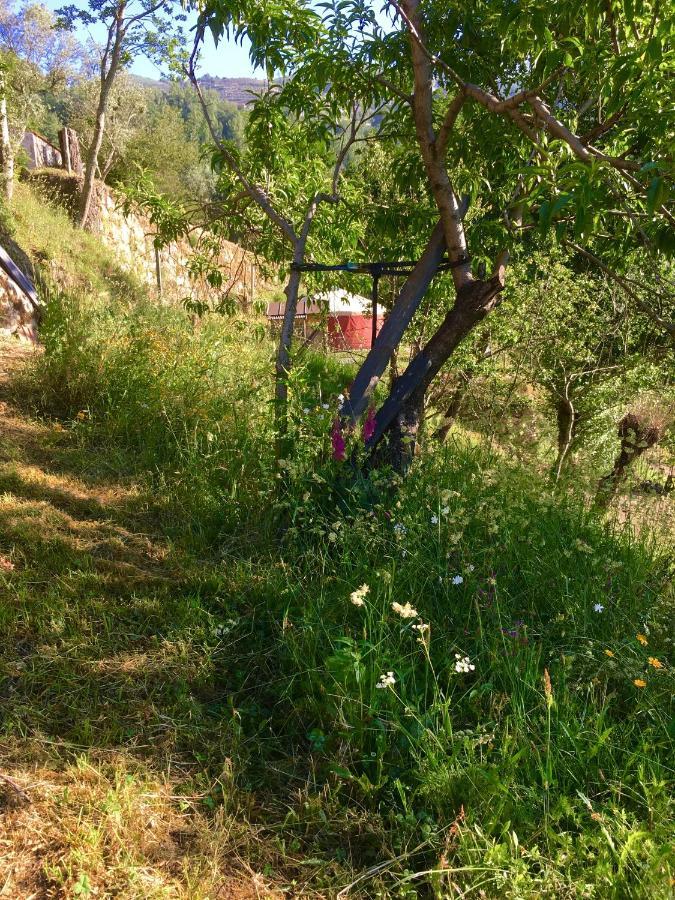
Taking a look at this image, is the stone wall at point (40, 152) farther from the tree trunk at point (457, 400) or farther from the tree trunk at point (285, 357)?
the tree trunk at point (285, 357)

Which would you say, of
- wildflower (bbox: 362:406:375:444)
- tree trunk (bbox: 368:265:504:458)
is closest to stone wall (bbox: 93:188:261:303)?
tree trunk (bbox: 368:265:504:458)

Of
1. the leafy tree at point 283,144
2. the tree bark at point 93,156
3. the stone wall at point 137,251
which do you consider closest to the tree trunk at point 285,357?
the leafy tree at point 283,144

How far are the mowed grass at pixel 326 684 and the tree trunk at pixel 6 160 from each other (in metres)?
10.8

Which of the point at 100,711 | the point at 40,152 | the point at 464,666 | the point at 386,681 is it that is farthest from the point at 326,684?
the point at 40,152

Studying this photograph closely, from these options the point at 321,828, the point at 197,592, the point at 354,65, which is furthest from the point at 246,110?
the point at 321,828

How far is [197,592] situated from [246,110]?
331cm

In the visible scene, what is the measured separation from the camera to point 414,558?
285 cm

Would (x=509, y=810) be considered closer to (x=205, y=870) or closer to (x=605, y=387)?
(x=205, y=870)

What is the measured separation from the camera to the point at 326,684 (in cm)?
237

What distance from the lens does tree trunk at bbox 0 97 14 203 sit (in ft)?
40.8

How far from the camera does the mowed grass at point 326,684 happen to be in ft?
5.88

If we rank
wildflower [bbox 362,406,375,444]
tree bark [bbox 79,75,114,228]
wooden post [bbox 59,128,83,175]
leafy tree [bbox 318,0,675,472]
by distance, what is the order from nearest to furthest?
leafy tree [bbox 318,0,675,472] → wildflower [bbox 362,406,375,444] → tree bark [bbox 79,75,114,228] → wooden post [bbox 59,128,83,175]

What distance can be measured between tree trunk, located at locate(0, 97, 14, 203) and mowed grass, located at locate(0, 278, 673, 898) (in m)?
10.8

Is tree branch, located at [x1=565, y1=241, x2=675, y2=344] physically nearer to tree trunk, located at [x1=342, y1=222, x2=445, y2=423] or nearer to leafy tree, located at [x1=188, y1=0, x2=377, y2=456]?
tree trunk, located at [x1=342, y1=222, x2=445, y2=423]
